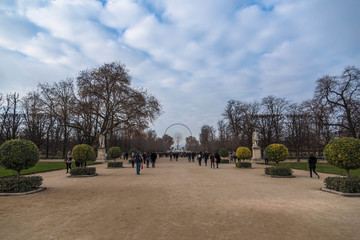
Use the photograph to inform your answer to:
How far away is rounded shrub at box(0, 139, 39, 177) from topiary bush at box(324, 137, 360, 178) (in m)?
13.5

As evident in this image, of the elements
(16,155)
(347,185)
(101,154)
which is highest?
(16,155)

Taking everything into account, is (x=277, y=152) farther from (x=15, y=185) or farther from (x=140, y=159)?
(x=15, y=185)

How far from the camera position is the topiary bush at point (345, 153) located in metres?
10.0

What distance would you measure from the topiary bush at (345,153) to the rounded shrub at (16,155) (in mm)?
13535

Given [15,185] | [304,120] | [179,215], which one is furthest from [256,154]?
[15,185]

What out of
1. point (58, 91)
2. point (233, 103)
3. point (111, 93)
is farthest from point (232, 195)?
point (233, 103)

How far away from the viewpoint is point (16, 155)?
9883 mm

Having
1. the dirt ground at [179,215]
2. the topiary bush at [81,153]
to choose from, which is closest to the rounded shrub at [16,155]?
the dirt ground at [179,215]

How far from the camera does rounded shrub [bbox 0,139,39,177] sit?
9.88m

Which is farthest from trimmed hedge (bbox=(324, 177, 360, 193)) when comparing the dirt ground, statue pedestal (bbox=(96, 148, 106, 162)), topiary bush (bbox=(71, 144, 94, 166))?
statue pedestal (bbox=(96, 148, 106, 162))

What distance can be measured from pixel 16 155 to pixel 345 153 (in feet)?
46.2

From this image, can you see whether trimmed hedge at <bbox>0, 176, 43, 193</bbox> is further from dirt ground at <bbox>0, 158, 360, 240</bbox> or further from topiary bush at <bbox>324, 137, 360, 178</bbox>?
topiary bush at <bbox>324, 137, 360, 178</bbox>

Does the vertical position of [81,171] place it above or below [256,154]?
below

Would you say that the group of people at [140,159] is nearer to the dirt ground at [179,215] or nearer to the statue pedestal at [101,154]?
the dirt ground at [179,215]
